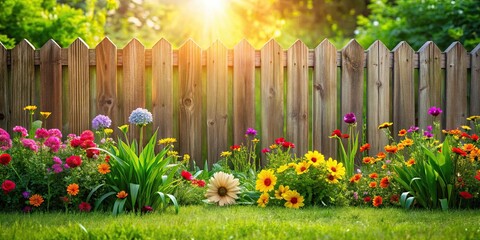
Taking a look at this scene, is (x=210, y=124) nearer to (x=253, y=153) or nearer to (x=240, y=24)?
(x=253, y=153)

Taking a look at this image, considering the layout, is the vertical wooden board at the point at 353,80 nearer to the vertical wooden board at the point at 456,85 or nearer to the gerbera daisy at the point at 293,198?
the vertical wooden board at the point at 456,85

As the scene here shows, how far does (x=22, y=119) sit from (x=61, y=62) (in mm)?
745

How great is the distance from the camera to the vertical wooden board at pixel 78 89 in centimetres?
679

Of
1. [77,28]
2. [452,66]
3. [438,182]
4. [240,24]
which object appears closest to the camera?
[438,182]

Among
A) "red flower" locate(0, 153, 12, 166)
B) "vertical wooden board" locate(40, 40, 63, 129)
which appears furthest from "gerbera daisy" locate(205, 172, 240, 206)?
"vertical wooden board" locate(40, 40, 63, 129)

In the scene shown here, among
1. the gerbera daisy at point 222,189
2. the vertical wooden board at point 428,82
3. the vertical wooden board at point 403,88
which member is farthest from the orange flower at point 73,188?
the vertical wooden board at point 428,82

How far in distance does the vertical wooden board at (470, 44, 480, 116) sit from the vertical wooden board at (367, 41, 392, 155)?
1.04 meters

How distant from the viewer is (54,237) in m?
3.90

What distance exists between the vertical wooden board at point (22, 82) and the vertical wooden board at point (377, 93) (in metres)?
3.60

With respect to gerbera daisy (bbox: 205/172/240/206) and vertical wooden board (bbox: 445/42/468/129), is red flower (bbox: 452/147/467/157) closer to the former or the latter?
gerbera daisy (bbox: 205/172/240/206)

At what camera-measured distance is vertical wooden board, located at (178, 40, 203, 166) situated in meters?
6.86

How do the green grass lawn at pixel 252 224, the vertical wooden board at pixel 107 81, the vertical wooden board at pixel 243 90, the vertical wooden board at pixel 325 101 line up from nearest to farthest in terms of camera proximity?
the green grass lawn at pixel 252 224 < the vertical wooden board at pixel 107 81 < the vertical wooden board at pixel 243 90 < the vertical wooden board at pixel 325 101

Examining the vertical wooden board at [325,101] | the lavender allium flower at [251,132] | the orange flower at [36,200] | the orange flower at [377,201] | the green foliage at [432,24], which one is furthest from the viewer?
the green foliage at [432,24]

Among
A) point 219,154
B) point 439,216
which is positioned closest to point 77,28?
point 219,154
